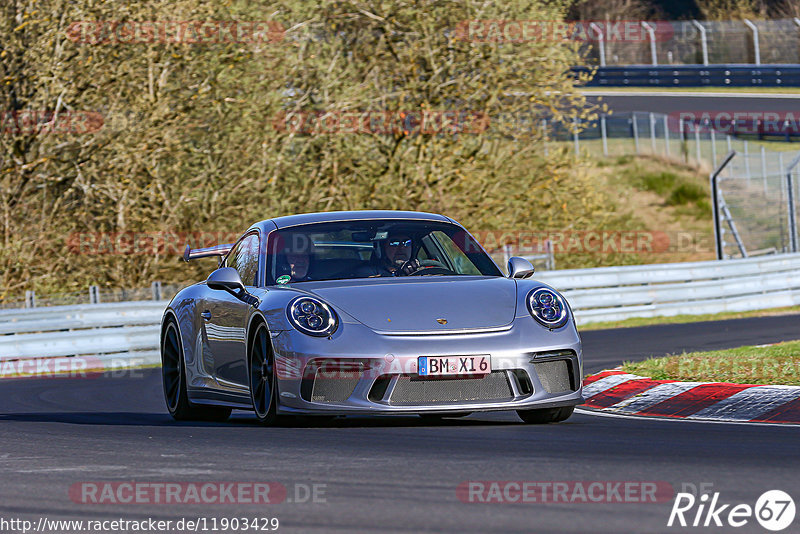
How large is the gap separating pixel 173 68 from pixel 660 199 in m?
20.8

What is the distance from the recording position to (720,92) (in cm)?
5053

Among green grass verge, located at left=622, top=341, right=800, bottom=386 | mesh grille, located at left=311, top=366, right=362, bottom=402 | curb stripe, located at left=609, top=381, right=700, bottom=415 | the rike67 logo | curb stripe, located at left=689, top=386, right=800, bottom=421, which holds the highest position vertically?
the rike67 logo

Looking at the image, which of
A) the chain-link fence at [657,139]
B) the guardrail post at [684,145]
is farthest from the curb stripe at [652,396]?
the guardrail post at [684,145]

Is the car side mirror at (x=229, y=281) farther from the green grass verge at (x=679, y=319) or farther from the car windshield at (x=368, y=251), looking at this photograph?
the green grass verge at (x=679, y=319)

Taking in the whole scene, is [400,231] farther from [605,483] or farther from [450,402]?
[605,483]

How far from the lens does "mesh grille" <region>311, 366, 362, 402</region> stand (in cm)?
782

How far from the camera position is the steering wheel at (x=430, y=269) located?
906 centimetres

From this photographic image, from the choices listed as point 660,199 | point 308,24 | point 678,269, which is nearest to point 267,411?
point 678,269

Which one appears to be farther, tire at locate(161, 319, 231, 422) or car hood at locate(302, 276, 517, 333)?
tire at locate(161, 319, 231, 422)

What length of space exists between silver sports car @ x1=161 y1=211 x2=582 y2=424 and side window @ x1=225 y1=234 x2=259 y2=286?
0.03 m

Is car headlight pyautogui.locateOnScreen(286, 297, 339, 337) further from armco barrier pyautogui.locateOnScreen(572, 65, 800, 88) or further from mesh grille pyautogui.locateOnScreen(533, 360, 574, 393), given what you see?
armco barrier pyautogui.locateOnScreen(572, 65, 800, 88)

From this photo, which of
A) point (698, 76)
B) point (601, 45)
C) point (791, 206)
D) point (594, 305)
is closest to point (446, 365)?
point (594, 305)

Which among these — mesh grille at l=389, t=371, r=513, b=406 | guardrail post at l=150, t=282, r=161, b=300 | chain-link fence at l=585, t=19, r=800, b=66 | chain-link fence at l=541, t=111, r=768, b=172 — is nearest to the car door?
mesh grille at l=389, t=371, r=513, b=406

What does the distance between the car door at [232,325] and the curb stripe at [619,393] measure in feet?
8.46
